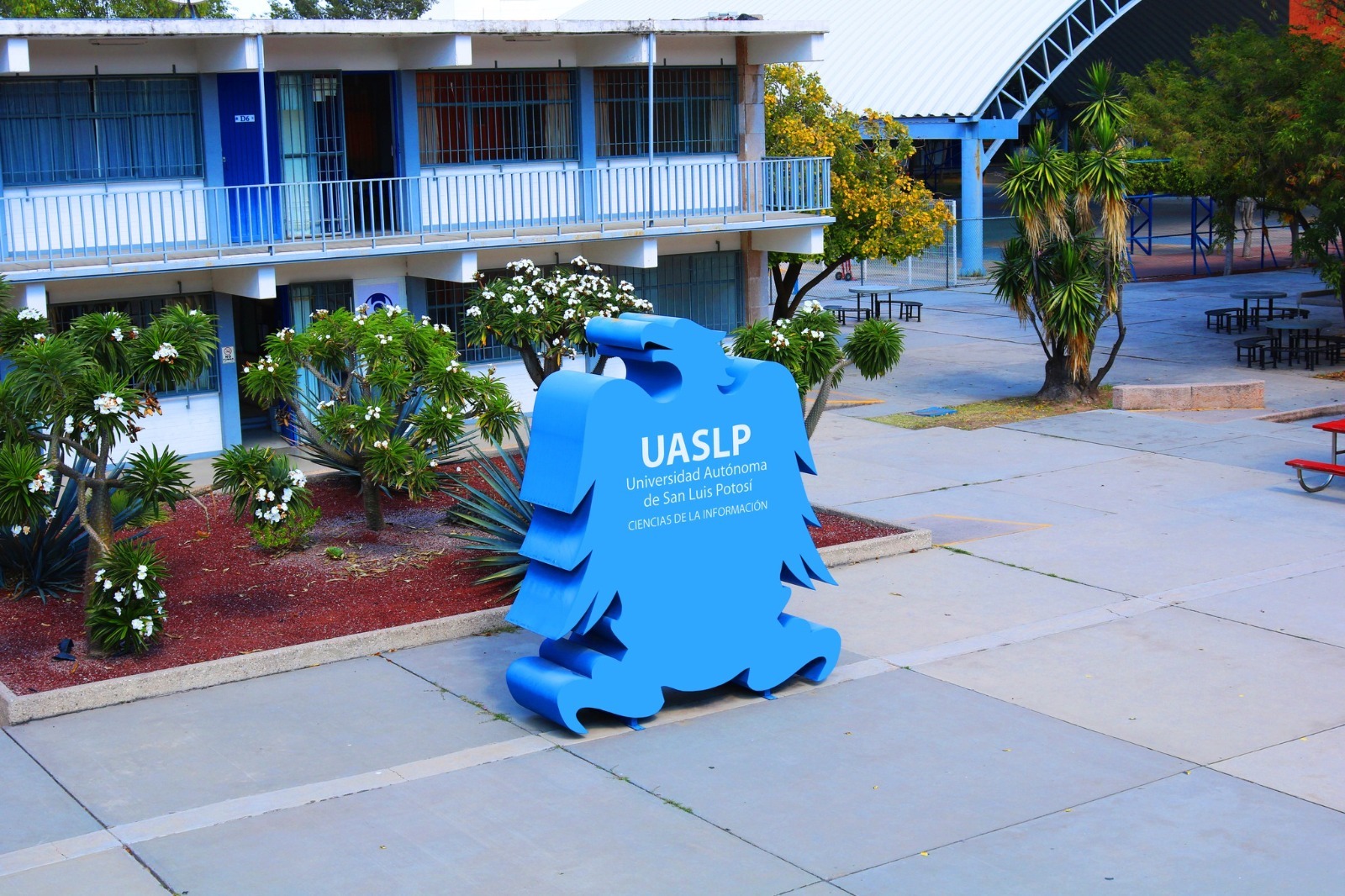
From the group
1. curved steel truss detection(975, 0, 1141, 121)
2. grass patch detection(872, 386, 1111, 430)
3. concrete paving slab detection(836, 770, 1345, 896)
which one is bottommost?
concrete paving slab detection(836, 770, 1345, 896)

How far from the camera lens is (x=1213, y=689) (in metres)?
9.75

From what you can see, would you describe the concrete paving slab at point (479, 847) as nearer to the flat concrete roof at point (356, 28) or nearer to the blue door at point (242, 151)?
the flat concrete roof at point (356, 28)

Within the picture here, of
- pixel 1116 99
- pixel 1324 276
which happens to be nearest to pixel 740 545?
pixel 1116 99

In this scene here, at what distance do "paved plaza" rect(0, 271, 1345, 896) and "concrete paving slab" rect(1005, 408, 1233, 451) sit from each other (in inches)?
191

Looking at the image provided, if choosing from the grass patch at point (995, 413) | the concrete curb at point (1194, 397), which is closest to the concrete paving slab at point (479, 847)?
the grass patch at point (995, 413)

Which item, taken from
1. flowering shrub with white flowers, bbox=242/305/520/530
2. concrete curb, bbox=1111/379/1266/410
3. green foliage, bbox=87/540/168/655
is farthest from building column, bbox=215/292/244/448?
concrete curb, bbox=1111/379/1266/410

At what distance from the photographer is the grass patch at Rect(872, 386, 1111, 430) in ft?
66.3

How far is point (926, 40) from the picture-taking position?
40.4 meters

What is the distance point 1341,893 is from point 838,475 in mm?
10401

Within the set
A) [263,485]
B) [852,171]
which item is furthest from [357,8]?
[263,485]

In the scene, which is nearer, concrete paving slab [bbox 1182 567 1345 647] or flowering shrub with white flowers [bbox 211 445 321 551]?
concrete paving slab [bbox 1182 567 1345 647]

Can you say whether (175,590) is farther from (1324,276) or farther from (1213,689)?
(1324,276)

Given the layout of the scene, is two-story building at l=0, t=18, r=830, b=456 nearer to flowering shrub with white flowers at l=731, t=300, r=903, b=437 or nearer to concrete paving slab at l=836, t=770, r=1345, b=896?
flowering shrub with white flowers at l=731, t=300, r=903, b=437

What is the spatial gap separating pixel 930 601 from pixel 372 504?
200 inches
